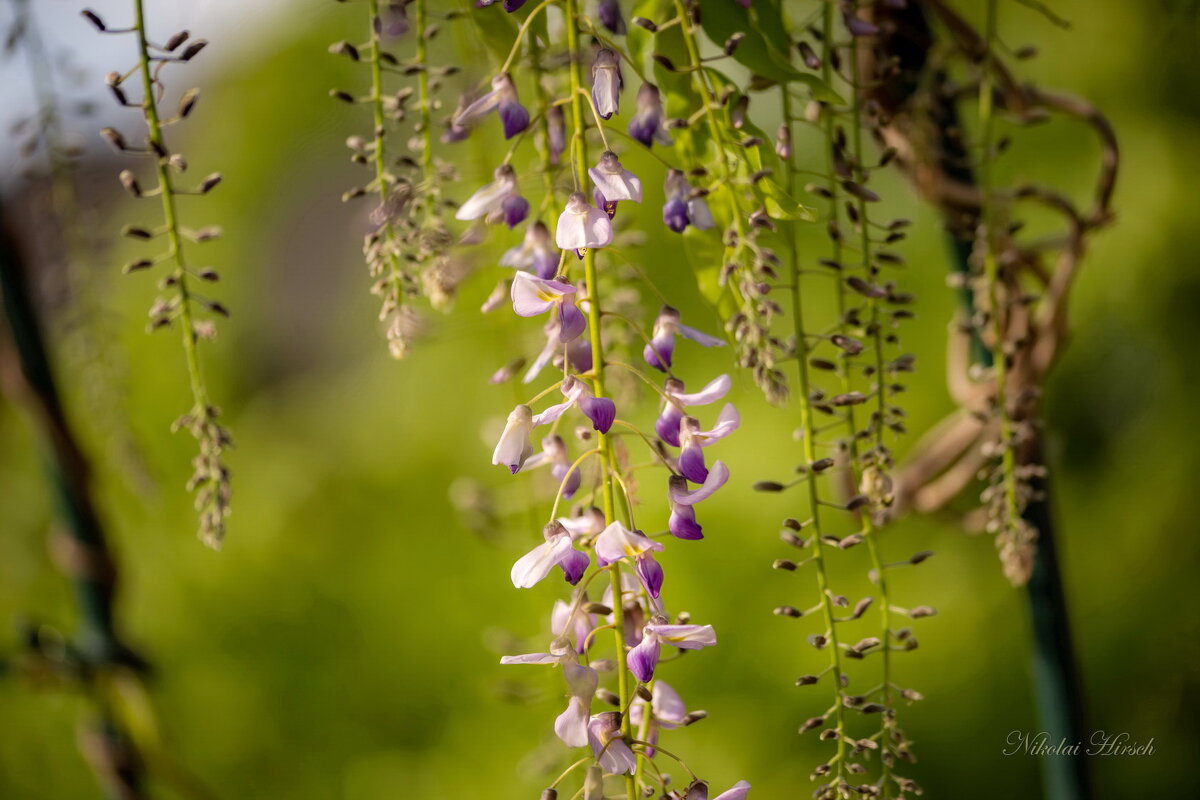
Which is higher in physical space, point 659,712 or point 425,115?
point 425,115

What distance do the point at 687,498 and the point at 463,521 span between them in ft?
1.58

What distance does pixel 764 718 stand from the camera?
828mm

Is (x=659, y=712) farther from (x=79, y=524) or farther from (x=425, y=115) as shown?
(x=79, y=524)

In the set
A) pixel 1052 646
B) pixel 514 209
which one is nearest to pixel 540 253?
pixel 514 209

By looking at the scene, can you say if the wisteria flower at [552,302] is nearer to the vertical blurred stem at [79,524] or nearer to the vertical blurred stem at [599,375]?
the vertical blurred stem at [599,375]

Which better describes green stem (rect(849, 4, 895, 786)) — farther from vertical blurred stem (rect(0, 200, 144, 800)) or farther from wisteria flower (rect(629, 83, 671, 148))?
vertical blurred stem (rect(0, 200, 144, 800))

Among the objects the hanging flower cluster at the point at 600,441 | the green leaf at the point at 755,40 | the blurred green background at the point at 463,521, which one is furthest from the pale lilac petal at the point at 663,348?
the blurred green background at the point at 463,521

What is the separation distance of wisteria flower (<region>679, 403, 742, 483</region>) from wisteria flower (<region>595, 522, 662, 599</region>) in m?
0.03

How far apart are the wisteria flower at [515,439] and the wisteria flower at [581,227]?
0.06m

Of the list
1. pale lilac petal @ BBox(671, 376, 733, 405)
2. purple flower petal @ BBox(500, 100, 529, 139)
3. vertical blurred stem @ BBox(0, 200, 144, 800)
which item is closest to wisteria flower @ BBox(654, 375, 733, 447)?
pale lilac petal @ BBox(671, 376, 733, 405)

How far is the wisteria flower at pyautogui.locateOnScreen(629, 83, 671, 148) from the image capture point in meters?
0.32

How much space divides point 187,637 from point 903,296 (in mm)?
1013

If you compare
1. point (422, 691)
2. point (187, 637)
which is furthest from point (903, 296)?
point (187, 637)

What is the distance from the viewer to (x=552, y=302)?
0.93 feet
